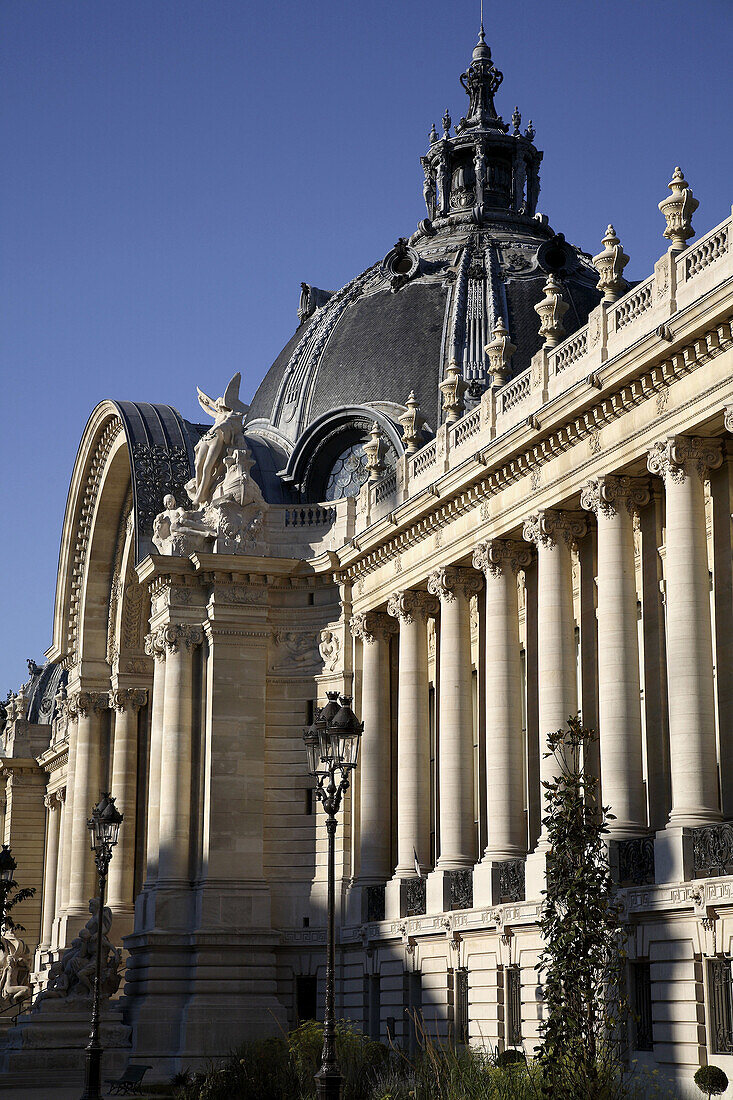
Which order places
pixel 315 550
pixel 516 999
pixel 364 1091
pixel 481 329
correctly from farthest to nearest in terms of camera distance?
pixel 481 329
pixel 315 550
pixel 516 999
pixel 364 1091

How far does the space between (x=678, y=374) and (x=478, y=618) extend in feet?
38.4

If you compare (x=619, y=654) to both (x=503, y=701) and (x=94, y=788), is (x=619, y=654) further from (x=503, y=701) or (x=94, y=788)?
(x=94, y=788)

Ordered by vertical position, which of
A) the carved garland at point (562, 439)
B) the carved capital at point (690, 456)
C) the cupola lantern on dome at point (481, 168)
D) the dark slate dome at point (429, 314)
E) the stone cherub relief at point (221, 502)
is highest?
the cupola lantern on dome at point (481, 168)

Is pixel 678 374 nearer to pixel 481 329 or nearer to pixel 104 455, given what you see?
pixel 481 329

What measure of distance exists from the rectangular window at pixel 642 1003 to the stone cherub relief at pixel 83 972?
21.2 m

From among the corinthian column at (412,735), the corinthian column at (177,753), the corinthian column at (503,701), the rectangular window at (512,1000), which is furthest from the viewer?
the corinthian column at (177,753)

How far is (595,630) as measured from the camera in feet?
105

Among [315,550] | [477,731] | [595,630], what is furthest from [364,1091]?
[315,550]

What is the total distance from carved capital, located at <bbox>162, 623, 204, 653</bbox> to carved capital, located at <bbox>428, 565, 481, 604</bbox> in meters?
8.76

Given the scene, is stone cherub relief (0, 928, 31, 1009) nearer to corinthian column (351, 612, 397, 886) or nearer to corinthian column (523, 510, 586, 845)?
corinthian column (351, 612, 397, 886)

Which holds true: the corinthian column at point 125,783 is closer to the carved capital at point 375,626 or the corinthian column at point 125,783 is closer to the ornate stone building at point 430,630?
the ornate stone building at point 430,630

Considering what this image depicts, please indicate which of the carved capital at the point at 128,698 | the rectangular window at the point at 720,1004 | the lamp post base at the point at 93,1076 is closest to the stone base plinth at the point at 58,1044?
the lamp post base at the point at 93,1076

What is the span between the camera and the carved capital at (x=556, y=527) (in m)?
32.0

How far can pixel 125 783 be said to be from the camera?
52.2 meters
